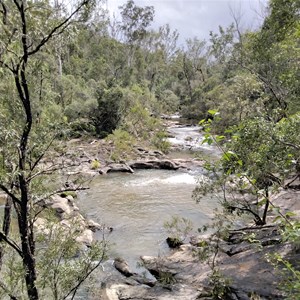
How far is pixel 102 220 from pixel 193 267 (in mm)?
4741

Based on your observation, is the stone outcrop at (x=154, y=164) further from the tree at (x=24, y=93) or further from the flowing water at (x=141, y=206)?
the tree at (x=24, y=93)

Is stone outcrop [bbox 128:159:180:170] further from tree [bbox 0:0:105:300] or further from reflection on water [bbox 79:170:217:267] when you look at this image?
tree [bbox 0:0:105:300]

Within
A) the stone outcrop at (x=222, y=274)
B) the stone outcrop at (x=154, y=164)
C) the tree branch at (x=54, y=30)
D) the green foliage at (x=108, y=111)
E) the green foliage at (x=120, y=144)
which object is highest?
the green foliage at (x=108, y=111)

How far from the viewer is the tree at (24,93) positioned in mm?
3303

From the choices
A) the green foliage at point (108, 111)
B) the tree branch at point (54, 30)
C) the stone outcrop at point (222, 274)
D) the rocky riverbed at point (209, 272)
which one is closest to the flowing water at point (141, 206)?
the rocky riverbed at point (209, 272)

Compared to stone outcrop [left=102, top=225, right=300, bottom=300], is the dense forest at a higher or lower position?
higher

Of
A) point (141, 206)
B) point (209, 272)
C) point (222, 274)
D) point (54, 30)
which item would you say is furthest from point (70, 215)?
point (54, 30)

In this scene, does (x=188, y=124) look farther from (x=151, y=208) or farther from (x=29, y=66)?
(x=29, y=66)

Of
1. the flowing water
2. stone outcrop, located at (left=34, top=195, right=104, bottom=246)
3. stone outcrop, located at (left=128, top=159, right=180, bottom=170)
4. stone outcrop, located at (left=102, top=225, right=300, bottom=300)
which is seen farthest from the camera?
stone outcrop, located at (left=128, top=159, right=180, bottom=170)

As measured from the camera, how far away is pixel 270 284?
19.7ft

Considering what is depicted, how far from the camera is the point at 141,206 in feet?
42.5

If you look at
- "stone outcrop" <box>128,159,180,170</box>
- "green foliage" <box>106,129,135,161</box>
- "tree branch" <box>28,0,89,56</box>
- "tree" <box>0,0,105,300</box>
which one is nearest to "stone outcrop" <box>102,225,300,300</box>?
"tree" <box>0,0,105,300</box>

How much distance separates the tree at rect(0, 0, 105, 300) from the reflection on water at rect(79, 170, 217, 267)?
16.4 feet

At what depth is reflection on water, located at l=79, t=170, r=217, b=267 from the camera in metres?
9.73
